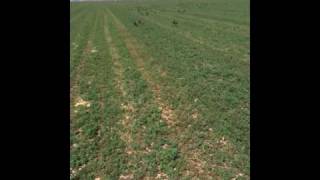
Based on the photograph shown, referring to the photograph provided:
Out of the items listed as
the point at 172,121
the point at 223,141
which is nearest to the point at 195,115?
the point at 172,121

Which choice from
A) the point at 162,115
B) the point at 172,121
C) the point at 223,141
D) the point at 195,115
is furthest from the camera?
the point at 162,115

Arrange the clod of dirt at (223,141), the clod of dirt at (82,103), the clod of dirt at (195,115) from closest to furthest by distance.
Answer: the clod of dirt at (223,141) → the clod of dirt at (195,115) → the clod of dirt at (82,103)

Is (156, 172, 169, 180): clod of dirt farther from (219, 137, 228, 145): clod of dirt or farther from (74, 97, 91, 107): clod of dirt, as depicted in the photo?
(74, 97, 91, 107): clod of dirt

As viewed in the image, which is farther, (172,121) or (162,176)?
(172,121)

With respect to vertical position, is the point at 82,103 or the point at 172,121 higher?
the point at 82,103

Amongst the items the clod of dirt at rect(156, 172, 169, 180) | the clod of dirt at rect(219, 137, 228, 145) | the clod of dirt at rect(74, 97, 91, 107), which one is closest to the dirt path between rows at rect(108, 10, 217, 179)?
the clod of dirt at rect(156, 172, 169, 180)

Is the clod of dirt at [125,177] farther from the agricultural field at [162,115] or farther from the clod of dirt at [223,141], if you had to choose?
the clod of dirt at [223,141]

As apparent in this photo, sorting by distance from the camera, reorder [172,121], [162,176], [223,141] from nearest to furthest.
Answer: [162,176] < [223,141] < [172,121]

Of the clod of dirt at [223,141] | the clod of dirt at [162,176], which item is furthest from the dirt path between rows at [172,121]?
the clod of dirt at [223,141]

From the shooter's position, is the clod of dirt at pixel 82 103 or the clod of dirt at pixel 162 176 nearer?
the clod of dirt at pixel 162 176

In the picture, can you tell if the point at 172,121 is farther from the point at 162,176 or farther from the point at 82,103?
the point at 82,103
